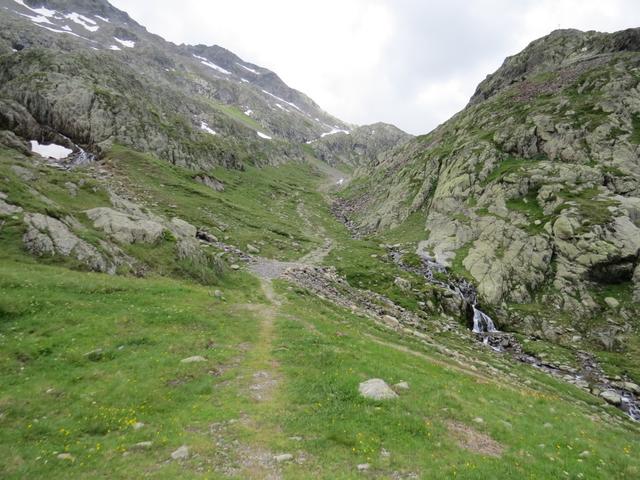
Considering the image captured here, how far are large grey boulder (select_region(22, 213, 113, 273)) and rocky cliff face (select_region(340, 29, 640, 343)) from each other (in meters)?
49.8

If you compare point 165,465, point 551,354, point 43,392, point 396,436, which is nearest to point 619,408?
point 551,354

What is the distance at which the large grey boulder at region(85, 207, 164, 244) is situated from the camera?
127 feet

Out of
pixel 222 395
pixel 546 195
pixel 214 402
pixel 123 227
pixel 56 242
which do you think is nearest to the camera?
pixel 214 402

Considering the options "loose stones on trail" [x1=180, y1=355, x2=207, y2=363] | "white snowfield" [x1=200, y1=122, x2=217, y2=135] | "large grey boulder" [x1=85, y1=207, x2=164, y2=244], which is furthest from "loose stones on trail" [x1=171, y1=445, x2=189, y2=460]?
"white snowfield" [x1=200, y1=122, x2=217, y2=135]

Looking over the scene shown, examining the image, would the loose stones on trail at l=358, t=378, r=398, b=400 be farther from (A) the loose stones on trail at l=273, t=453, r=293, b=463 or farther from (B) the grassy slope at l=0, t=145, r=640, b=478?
(A) the loose stones on trail at l=273, t=453, r=293, b=463

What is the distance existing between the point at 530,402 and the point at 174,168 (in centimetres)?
10437

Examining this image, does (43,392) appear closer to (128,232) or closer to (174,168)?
(128,232)

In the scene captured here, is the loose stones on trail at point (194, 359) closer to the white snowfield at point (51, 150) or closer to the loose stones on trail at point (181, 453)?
the loose stones on trail at point (181, 453)

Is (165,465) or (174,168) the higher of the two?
(174,168)

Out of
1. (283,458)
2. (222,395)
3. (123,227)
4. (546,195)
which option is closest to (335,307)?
(123,227)

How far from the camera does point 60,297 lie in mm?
25781

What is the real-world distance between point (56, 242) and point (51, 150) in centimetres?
7438

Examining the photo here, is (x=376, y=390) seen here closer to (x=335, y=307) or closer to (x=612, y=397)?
(x=335, y=307)

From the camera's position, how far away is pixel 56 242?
106ft
